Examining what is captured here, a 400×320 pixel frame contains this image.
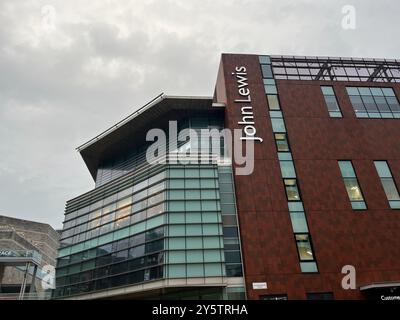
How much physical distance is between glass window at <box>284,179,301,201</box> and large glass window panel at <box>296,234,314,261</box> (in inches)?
144

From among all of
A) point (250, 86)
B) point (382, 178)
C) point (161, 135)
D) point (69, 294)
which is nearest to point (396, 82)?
point (382, 178)

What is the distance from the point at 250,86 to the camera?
35.2m

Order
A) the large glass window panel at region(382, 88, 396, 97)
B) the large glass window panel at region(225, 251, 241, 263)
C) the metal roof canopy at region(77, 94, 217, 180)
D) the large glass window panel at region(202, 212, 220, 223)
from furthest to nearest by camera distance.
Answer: the large glass window panel at region(382, 88, 396, 97)
the metal roof canopy at region(77, 94, 217, 180)
the large glass window panel at region(202, 212, 220, 223)
the large glass window panel at region(225, 251, 241, 263)

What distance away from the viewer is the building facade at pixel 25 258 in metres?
36.9

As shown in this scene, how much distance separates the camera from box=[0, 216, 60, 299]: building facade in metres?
36.9

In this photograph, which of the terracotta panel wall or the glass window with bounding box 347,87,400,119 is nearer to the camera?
the terracotta panel wall

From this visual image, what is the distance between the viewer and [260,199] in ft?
93.2

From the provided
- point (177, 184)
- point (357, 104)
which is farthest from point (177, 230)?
point (357, 104)

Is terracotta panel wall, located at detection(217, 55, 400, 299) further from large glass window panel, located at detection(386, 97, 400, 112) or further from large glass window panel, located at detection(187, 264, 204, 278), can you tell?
large glass window panel, located at detection(187, 264, 204, 278)

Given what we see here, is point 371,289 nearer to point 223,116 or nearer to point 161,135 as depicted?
point 223,116

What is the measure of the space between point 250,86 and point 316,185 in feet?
44.0

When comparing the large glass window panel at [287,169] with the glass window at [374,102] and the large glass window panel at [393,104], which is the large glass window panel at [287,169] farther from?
the large glass window panel at [393,104]

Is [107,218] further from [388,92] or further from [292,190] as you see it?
[388,92]

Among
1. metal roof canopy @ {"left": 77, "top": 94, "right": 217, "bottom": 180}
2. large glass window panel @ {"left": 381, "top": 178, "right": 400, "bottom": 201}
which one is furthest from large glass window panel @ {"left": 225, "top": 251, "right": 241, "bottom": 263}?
metal roof canopy @ {"left": 77, "top": 94, "right": 217, "bottom": 180}
